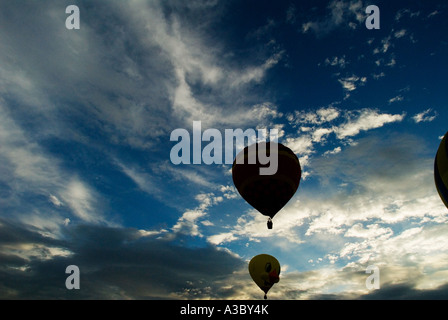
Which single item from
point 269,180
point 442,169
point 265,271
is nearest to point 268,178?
point 269,180

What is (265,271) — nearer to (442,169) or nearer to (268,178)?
(268,178)

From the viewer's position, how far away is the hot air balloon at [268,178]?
58.9 feet

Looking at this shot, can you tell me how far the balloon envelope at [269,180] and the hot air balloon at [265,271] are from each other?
1074 centimetres

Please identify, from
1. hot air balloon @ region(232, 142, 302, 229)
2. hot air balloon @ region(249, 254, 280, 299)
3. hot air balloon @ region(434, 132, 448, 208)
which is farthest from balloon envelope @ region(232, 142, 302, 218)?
hot air balloon @ region(249, 254, 280, 299)

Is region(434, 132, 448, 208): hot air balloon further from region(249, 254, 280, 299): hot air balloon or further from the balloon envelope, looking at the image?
region(249, 254, 280, 299): hot air balloon

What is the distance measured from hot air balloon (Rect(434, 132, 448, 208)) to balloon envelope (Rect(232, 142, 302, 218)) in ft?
25.5

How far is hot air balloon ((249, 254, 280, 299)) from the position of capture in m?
26.5

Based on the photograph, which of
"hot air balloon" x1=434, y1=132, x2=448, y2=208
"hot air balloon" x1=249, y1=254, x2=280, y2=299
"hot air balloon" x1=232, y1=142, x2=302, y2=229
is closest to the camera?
"hot air balloon" x1=434, y1=132, x2=448, y2=208
